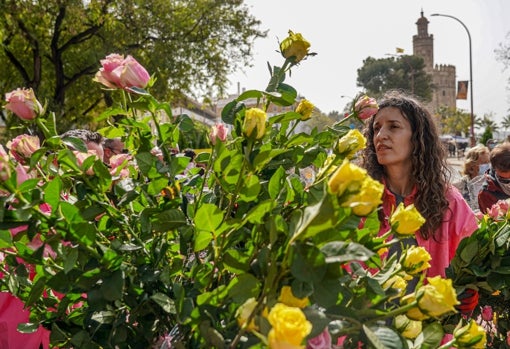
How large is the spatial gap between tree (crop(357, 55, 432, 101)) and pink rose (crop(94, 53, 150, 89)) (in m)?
59.4

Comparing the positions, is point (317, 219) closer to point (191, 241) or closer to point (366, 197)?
point (366, 197)

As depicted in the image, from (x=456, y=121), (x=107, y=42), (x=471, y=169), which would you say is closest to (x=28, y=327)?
(x=471, y=169)

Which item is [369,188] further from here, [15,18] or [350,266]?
[15,18]

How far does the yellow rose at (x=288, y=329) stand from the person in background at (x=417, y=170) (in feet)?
5.61

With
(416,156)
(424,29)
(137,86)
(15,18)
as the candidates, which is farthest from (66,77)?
(424,29)

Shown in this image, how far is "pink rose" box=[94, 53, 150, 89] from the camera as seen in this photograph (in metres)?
0.94

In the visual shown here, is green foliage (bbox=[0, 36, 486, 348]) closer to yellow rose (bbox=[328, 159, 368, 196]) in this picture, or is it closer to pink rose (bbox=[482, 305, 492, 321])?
yellow rose (bbox=[328, 159, 368, 196])

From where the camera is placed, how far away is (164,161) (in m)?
0.92

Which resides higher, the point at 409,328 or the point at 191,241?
the point at 191,241

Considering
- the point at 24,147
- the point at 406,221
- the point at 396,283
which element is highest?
the point at 24,147

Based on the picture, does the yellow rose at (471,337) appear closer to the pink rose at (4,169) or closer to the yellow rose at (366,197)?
the yellow rose at (366,197)

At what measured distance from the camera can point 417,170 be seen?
2498 mm

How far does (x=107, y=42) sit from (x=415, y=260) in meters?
14.0

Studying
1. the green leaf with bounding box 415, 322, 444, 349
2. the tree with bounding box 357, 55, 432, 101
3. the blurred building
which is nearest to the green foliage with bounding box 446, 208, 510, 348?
the green leaf with bounding box 415, 322, 444, 349
